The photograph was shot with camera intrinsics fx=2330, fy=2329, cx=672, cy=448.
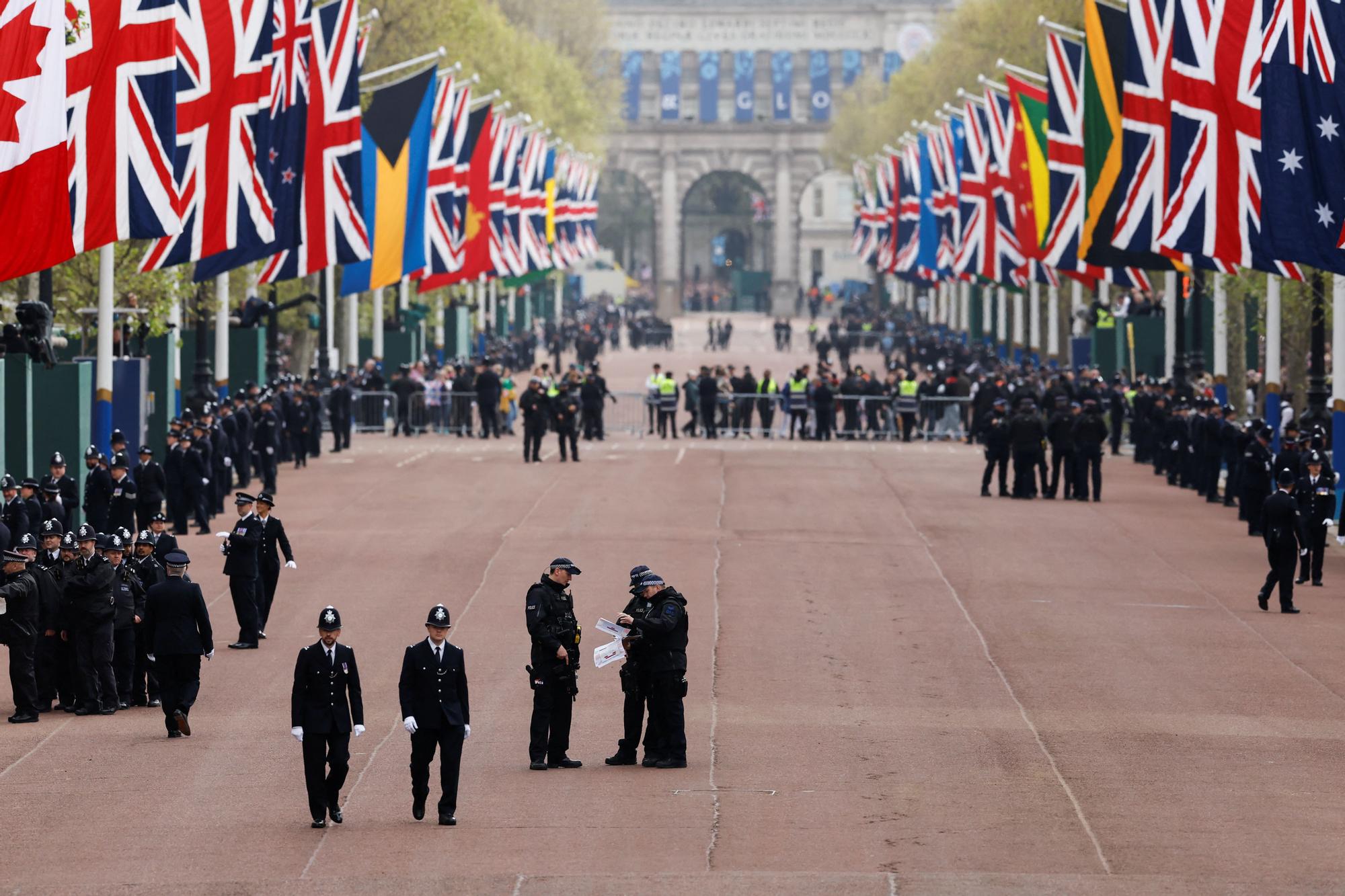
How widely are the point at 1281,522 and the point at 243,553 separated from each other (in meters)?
10.4

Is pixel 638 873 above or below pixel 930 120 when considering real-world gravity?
below

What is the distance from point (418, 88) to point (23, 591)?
29713 millimetres

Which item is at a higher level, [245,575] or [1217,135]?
[1217,135]

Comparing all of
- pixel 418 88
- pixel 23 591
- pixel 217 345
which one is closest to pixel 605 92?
pixel 418 88

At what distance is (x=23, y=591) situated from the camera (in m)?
18.1

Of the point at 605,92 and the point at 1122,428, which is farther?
the point at 605,92

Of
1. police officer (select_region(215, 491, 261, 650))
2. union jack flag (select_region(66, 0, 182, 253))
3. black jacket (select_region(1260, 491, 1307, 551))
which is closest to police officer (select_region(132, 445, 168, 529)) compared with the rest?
union jack flag (select_region(66, 0, 182, 253))

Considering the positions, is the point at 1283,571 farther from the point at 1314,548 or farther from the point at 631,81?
the point at 631,81

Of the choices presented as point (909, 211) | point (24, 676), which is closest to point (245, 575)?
point (24, 676)

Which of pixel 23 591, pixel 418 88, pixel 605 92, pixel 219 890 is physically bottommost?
pixel 219 890

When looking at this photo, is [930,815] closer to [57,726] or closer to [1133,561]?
[57,726]

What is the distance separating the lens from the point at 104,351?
97.6ft

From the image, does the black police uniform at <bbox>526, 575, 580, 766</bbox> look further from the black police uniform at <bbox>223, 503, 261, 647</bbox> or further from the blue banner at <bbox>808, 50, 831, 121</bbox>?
the blue banner at <bbox>808, 50, 831, 121</bbox>

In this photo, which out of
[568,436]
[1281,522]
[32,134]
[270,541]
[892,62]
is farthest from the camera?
[892,62]
